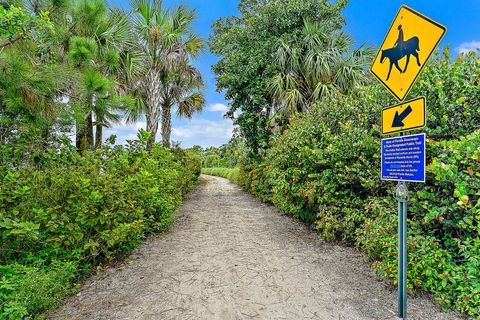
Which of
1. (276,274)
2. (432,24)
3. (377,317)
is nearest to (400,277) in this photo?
(377,317)

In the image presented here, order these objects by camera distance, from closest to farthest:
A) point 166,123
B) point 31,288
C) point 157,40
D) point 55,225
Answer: point 31,288
point 55,225
point 157,40
point 166,123

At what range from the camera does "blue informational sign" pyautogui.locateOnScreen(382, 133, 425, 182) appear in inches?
72.6

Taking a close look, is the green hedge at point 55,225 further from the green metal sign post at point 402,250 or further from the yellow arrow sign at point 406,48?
the yellow arrow sign at point 406,48

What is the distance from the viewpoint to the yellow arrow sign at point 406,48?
1.92 metres

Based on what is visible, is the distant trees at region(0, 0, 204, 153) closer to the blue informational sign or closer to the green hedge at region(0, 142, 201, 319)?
the green hedge at region(0, 142, 201, 319)

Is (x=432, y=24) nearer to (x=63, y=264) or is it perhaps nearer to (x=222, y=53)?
(x=63, y=264)

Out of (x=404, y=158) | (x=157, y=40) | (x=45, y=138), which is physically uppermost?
(x=157, y=40)

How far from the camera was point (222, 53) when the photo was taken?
30.8 ft

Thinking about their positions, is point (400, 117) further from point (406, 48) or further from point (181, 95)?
point (181, 95)

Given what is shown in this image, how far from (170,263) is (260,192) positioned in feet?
18.1

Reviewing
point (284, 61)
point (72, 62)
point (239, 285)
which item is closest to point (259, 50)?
point (284, 61)

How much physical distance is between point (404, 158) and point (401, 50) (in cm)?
100

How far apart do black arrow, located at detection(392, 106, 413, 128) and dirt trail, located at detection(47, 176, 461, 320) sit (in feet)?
5.74

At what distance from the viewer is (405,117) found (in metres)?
2.02
